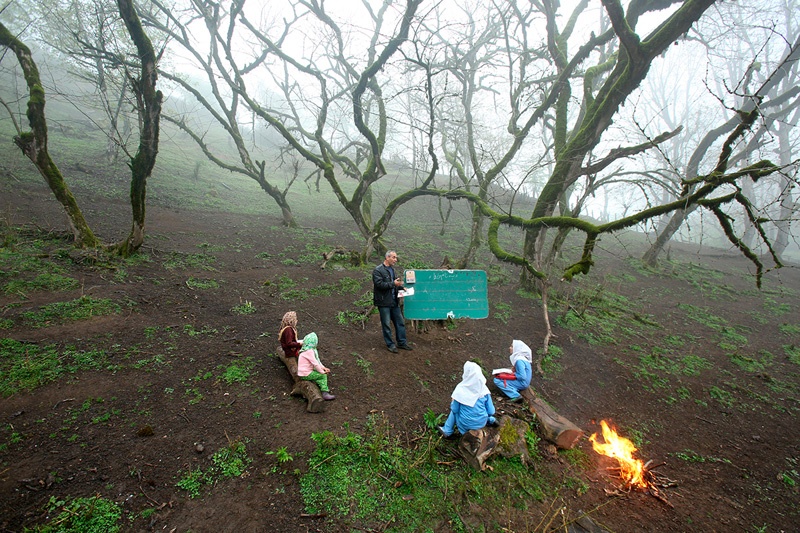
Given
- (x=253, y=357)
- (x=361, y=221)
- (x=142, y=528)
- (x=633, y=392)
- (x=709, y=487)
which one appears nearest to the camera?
(x=142, y=528)

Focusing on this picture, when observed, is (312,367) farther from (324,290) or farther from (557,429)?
(324,290)

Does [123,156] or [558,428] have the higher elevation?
[123,156]

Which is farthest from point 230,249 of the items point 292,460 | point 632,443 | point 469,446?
point 632,443

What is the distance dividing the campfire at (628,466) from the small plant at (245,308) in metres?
6.33

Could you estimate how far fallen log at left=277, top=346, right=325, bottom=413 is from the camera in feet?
14.0

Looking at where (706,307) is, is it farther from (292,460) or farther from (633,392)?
(292,460)

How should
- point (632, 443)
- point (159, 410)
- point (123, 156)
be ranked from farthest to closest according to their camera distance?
point (123, 156) < point (632, 443) < point (159, 410)

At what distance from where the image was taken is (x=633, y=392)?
6.23m

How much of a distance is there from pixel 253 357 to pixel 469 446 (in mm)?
3482

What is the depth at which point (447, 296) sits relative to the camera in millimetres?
6258

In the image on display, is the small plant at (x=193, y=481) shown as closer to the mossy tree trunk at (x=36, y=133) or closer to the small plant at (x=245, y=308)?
the small plant at (x=245, y=308)

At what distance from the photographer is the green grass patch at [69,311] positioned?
5.19 meters

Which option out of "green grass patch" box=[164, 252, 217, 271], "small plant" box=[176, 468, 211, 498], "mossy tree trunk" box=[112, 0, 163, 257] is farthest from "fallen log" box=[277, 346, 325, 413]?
"mossy tree trunk" box=[112, 0, 163, 257]

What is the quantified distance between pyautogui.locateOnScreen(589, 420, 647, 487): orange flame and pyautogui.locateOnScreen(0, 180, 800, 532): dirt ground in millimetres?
187
